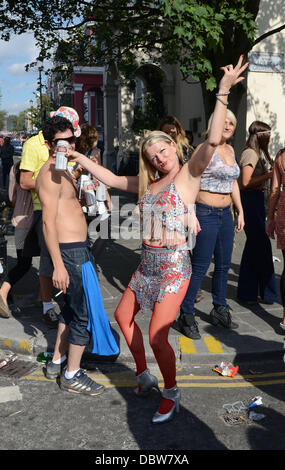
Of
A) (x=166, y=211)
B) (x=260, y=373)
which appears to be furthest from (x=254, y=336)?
(x=166, y=211)

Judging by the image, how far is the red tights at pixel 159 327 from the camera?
3244 millimetres

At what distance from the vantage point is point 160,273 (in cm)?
332

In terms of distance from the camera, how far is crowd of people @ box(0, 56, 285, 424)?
3.24 m

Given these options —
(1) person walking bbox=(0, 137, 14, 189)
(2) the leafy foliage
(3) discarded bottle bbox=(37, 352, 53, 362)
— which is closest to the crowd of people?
(3) discarded bottle bbox=(37, 352, 53, 362)

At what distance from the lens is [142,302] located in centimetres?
340

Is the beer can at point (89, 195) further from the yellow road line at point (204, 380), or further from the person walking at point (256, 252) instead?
the person walking at point (256, 252)

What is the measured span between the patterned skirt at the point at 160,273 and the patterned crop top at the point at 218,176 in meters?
1.42

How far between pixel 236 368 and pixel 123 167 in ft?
57.5

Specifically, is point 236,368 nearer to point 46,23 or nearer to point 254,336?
point 254,336

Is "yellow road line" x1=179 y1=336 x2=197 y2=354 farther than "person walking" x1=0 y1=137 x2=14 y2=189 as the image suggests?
No

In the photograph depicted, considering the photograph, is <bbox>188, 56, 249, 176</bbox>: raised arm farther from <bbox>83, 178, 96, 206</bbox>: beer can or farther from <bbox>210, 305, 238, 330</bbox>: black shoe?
<bbox>210, 305, 238, 330</bbox>: black shoe

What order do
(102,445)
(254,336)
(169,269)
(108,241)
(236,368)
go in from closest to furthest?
(102,445) → (169,269) → (236,368) → (254,336) → (108,241)

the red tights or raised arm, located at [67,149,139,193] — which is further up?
raised arm, located at [67,149,139,193]

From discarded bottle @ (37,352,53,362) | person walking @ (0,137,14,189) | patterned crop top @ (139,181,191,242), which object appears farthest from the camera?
person walking @ (0,137,14,189)
